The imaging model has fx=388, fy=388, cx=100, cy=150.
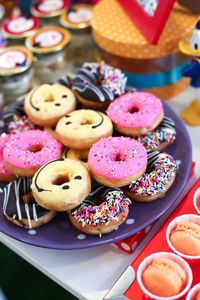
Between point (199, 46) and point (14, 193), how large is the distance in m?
0.71

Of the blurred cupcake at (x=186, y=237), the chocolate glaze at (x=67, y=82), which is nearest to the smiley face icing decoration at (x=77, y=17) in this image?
the chocolate glaze at (x=67, y=82)

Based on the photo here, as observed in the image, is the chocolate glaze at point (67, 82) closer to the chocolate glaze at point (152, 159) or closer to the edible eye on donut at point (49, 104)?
the edible eye on donut at point (49, 104)

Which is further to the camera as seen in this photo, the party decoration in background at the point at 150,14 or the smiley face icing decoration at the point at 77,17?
the smiley face icing decoration at the point at 77,17

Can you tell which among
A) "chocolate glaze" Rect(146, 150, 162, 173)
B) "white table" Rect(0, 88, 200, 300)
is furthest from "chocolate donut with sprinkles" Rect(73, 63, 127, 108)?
"white table" Rect(0, 88, 200, 300)

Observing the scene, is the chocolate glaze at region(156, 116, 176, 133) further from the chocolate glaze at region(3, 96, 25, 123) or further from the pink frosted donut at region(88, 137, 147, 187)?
the chocolate glaze at region(3, 96, 25, 123)

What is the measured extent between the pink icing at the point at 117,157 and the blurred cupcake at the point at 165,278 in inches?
9.1

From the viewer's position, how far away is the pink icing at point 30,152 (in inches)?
41.4

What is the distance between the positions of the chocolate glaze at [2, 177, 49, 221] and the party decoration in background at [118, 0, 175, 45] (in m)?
0.63

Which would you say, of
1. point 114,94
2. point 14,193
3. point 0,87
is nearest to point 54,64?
point 0,87

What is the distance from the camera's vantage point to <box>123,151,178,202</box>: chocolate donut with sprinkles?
992mm

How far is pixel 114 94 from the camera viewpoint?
4.00 feet

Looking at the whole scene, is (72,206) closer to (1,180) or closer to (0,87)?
(1,180)

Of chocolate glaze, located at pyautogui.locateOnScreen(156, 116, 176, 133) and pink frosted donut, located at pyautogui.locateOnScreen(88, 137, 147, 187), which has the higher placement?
chocolate glaze, located at pyautogui.locateOnScreen(156, 116, 176, 133)

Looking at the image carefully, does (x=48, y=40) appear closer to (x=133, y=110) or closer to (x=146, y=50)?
(x=146, y=50)
